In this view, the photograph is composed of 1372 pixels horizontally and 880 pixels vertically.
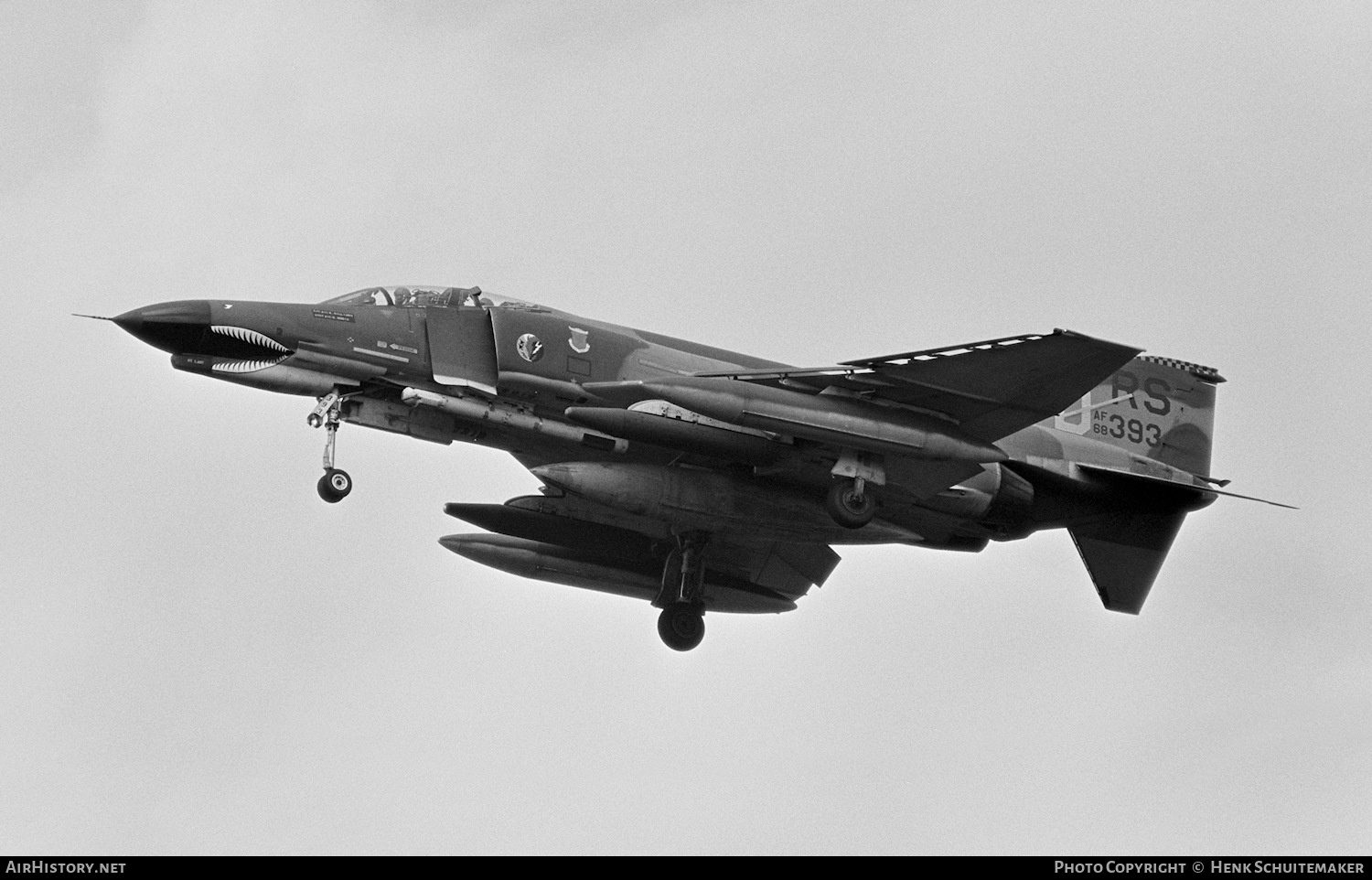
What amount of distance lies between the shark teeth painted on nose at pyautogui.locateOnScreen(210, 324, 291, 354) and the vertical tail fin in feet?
33.4

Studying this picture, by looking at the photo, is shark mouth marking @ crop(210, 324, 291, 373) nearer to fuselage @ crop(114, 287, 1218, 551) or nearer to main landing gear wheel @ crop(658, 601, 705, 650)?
fuselage @ crop(114, 287, 1218, 551)

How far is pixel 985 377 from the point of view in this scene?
21969mm

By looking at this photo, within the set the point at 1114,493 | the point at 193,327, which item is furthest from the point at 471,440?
the point at 1114,493

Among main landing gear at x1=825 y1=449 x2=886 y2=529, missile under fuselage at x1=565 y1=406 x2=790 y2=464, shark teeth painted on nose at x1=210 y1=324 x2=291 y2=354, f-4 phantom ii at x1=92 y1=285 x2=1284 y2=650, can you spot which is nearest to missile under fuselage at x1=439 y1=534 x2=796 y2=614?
f-4 phantom ii at x1=92 y1=285 x2=1284 y2=650

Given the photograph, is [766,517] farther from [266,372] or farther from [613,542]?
[266,372]

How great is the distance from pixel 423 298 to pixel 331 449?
7.49 ft

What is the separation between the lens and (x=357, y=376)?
73.9 feet

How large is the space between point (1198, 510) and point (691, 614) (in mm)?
7038

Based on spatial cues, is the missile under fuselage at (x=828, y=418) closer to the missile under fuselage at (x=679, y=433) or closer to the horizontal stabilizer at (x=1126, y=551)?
the missile under fuselage at (x=679, y=433)

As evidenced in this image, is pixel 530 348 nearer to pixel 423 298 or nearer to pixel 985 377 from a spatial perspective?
pixel 423 298

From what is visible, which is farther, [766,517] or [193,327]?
[766,517]
